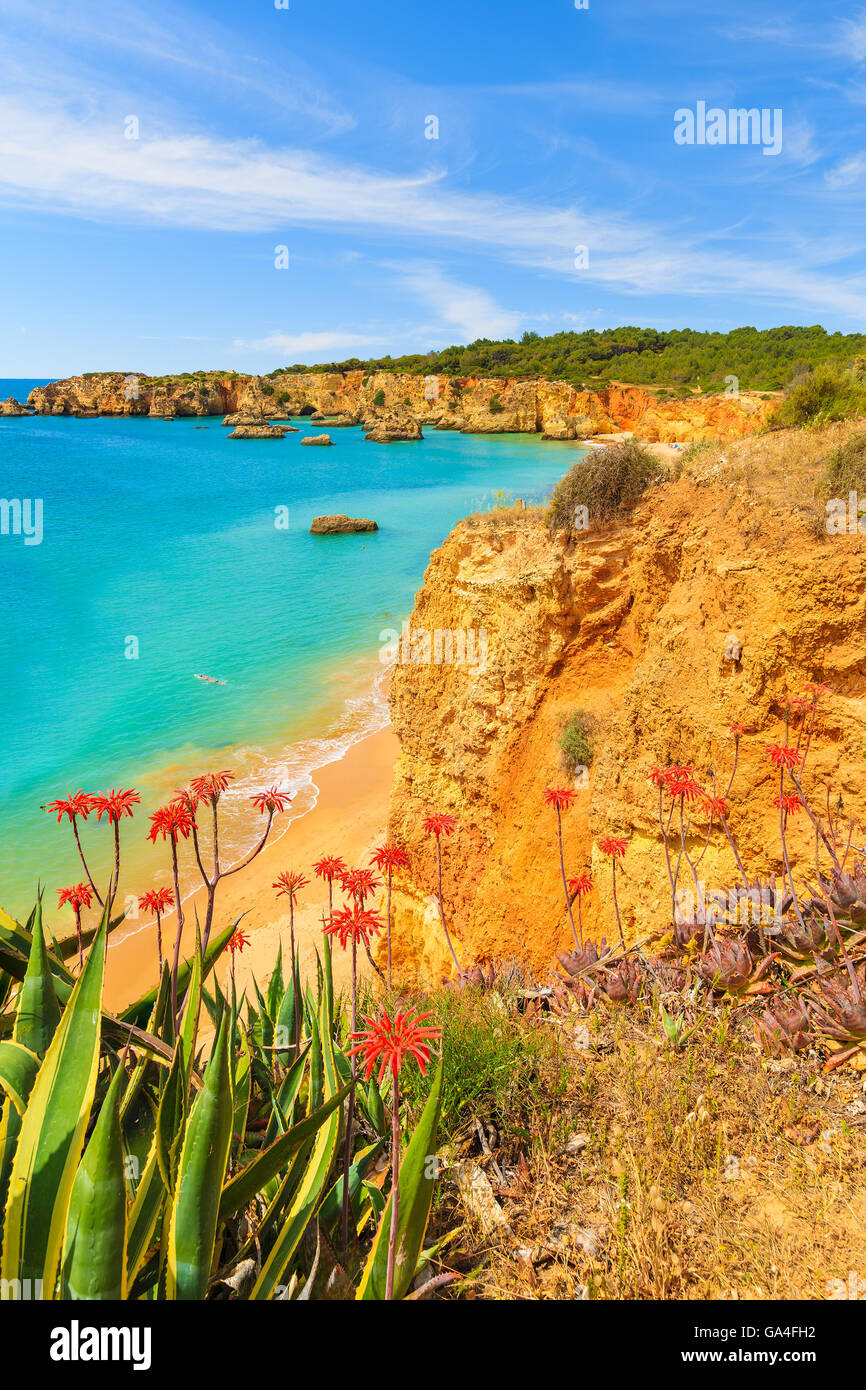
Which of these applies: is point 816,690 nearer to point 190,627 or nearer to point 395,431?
point 190,627

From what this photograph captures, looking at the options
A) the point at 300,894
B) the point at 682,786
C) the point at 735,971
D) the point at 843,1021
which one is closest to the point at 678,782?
the point at 682,786

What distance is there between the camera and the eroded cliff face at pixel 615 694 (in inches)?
191

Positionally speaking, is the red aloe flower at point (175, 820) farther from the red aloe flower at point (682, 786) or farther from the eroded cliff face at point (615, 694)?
the eroded cliff face at point (615, 694)

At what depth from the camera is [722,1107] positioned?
312cm

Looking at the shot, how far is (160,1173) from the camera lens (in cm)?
200

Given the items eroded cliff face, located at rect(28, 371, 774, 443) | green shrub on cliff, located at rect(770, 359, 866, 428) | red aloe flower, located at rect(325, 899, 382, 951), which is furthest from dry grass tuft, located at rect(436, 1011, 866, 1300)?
eroded cliff face, located at rect(28, 371, 774, 443)

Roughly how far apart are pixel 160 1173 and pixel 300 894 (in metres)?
9.56

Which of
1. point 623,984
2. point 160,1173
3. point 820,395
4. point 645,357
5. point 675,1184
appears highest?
point 645,357

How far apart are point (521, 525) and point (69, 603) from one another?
2518 cm

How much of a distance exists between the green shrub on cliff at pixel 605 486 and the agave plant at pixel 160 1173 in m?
6.18

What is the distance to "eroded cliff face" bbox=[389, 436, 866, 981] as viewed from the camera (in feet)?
15.9

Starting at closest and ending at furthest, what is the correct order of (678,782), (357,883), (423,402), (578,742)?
1. (357,883)
2. (678,782)
3. (578,742)
4. (423,402)

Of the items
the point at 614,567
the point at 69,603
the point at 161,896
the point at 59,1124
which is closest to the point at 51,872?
the point at 161,896

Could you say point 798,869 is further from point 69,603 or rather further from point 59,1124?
point 69,603
